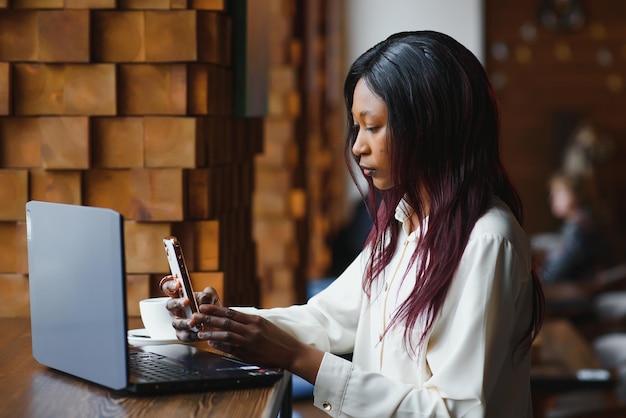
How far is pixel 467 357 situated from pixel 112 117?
978 mm

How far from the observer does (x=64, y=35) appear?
204 cm

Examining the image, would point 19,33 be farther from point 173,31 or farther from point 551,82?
point 551,82

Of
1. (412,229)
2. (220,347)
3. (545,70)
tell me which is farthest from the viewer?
(545,70)

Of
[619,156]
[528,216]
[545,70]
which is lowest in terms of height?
[528,216]

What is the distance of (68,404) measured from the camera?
133cm

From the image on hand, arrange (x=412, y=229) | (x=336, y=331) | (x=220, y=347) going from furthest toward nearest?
(x=336, y=331) → (x=412, y=229) → (x=220, y=347)

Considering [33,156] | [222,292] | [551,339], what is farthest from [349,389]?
[551,339]

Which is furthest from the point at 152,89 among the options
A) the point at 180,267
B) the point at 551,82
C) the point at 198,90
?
the point at 551,82

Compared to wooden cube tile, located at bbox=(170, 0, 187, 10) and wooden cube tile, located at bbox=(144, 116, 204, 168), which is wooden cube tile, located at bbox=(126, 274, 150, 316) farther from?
wooden cube tile, located at bbox=(170, 0, 187, 10)

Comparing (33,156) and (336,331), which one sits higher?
(33,156)

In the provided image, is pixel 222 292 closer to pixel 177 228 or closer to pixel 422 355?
pixel 177 228

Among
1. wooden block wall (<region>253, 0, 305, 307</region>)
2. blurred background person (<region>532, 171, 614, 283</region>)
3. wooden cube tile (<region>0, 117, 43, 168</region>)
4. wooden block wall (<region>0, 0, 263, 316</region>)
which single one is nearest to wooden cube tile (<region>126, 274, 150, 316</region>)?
wooden block wall (<region>0, 0, 263, 316</region>)

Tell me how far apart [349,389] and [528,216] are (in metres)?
6.30

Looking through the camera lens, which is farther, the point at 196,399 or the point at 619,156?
the point at 619,156
